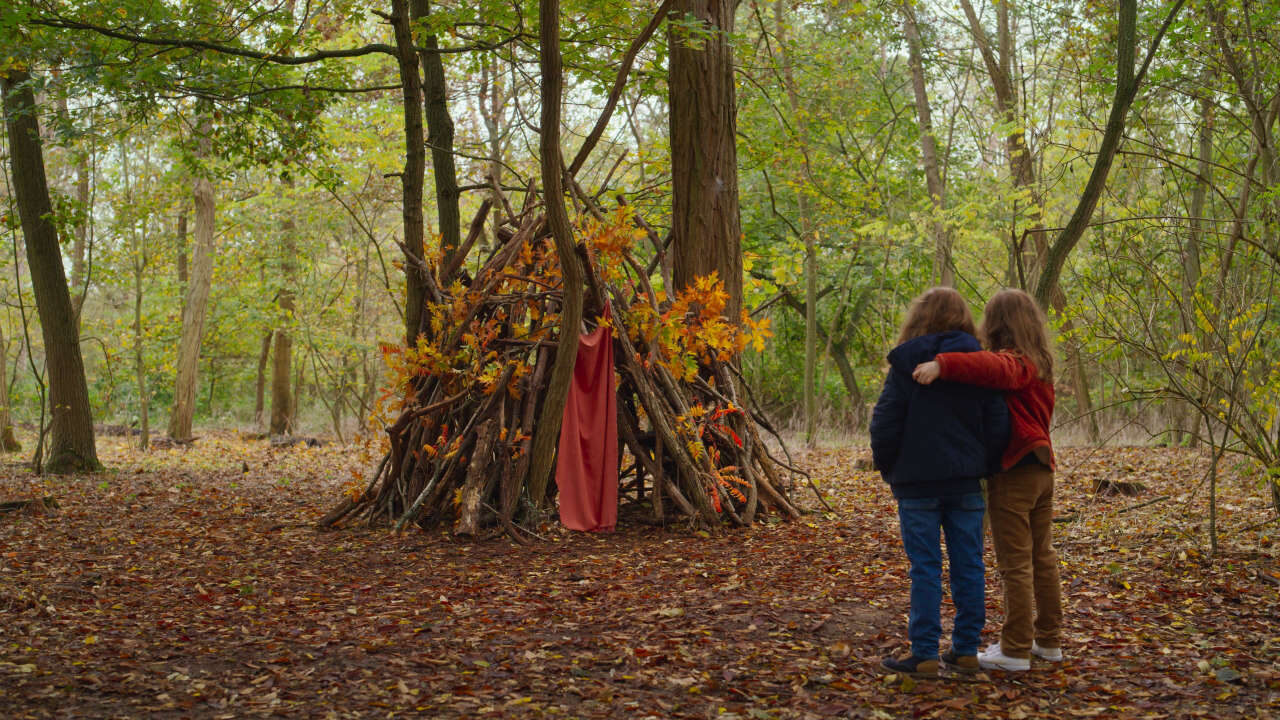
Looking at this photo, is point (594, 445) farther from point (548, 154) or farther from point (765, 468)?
point (548, 154)

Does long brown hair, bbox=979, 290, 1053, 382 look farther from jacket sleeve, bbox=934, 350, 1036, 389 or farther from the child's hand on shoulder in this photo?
the child's hand on shoulder

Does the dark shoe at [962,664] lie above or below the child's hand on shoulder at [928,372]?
below

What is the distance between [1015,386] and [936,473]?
39 cm

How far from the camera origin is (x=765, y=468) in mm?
6516

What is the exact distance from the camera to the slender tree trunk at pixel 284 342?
1560cm

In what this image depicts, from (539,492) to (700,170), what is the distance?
2523 mm

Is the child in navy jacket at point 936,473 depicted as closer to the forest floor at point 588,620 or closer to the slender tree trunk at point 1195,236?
the forest floor at point 588,620

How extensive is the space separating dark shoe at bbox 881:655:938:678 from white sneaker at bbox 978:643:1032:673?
224mm

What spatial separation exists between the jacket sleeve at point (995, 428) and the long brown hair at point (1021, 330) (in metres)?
0.19

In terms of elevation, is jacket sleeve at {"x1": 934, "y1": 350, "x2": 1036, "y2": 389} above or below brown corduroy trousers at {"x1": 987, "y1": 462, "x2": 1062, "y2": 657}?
above

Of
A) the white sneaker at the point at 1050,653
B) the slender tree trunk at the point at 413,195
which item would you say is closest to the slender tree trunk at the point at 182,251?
the slender tree trunk at the point at 413,195

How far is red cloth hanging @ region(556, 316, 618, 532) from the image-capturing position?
19.1 ft

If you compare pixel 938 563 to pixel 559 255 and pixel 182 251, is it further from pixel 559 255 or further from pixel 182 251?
pixel 182 251

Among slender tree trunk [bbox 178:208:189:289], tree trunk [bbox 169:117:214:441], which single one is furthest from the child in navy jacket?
slender tree trunk [bbox 178:208:189:289]
